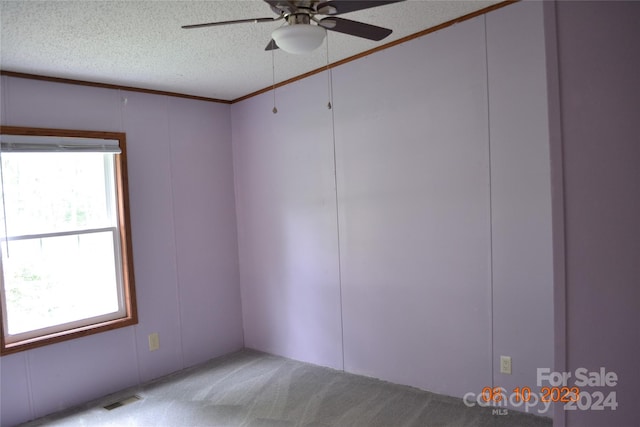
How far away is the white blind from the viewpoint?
9.26 feet

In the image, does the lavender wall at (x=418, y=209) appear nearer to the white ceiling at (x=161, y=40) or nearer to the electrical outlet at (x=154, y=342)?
the white ceiling at (x=161, y=40)

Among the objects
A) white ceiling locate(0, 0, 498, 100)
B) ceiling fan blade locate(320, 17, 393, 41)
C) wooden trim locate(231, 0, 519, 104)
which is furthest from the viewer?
wooden trim locate(231, 0, 519, 104)

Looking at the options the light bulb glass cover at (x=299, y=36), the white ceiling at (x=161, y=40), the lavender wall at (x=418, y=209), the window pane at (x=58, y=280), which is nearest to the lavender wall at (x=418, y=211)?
the lavender wall at (x=418, y=209)

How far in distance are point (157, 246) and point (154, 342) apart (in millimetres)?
787

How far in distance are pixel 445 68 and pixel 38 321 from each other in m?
3.24

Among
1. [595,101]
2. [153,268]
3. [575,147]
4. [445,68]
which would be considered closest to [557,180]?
[575,147]

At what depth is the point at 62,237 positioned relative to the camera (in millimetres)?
3143

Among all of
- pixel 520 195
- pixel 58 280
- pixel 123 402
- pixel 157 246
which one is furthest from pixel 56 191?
pixel 520 195

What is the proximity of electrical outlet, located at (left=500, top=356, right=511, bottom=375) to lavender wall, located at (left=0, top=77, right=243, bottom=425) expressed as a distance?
2462 millimetres

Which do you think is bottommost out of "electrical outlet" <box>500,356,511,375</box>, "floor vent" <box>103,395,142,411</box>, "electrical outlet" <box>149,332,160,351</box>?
"floor vent" <box>103,395,142,411</box>

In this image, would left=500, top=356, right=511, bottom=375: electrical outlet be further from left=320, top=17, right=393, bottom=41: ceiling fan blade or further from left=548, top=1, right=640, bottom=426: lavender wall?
left=320, top=17, right=393, bottom=41: ceiling fan blade

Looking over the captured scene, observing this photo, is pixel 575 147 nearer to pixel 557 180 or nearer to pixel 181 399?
pixel 557 180

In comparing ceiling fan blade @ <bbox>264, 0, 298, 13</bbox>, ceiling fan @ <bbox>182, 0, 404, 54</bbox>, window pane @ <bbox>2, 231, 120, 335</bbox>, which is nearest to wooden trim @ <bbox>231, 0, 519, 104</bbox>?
ceiling fan @ <bbox>182, 0, 404, 54</bbox>

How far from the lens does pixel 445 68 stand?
269 cm
